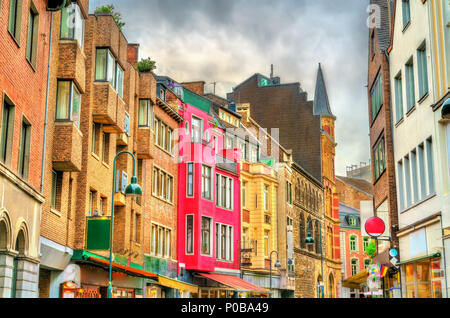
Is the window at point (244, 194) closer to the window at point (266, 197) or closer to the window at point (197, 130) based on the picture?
the window at point (266, 197)

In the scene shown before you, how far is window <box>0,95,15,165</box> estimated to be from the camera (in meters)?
16.6

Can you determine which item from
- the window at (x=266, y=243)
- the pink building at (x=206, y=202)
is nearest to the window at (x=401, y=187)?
the pink building at (x=206, y=202)

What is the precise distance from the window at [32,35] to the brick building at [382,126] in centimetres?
1534

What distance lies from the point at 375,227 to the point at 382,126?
6.10 meters

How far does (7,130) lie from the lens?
16.9 m

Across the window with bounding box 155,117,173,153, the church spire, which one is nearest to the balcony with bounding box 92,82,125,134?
the window with bounding box 155,117,173,153

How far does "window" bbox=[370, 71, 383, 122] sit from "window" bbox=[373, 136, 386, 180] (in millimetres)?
1655

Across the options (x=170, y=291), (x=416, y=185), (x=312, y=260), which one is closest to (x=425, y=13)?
(x=416, y=185)

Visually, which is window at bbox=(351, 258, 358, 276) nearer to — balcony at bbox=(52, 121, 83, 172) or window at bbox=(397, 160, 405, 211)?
window at bbox=(397, 160, 405, 211)

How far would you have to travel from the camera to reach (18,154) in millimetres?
17844

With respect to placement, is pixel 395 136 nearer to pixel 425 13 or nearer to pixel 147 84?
pixel 425 13

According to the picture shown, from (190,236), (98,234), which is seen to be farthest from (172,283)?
(190,236)

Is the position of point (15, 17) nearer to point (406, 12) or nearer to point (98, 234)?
point (98, 234)

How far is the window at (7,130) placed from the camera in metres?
16.6
